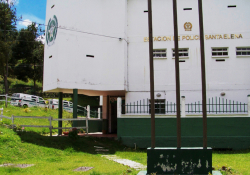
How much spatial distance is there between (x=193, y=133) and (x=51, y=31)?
10.4 m

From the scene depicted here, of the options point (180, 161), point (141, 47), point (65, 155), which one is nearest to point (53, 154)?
point (65, 155)

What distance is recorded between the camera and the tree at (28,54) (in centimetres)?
4559

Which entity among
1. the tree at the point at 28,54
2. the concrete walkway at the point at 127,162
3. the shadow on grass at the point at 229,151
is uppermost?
the tree at the point at 28,54

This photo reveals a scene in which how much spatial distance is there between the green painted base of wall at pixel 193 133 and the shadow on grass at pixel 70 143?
1.01 meters

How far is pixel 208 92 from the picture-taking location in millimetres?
17250

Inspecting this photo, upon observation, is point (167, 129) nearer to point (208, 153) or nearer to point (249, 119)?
point (249, 119)

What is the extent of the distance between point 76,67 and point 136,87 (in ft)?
12.9

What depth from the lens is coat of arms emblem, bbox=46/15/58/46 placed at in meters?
16.8

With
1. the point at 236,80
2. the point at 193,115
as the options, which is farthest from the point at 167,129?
the point at 236,80

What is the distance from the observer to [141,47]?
1788 centimetres

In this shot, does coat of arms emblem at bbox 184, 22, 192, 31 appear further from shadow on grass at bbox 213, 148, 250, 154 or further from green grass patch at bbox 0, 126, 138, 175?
green grass patch at bbox 0, 126, 138, 175

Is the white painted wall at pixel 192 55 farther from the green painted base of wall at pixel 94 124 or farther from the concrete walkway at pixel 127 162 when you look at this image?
the concrete walkway at pixel 127 162

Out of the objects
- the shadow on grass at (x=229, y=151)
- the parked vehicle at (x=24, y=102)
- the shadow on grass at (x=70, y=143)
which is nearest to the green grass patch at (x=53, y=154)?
the shadow on grass at (x=70, y=143)

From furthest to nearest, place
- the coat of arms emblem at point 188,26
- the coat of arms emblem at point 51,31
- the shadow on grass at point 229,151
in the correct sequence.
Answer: the coat of arms emblem at point 188,26 → the coat of arms emblem at point 51,31 → the shadow on grass at point 229,151
